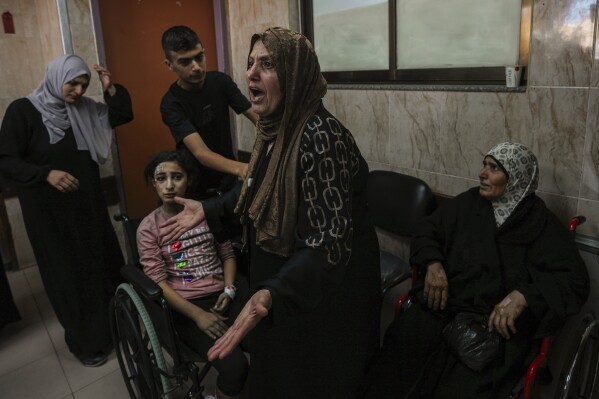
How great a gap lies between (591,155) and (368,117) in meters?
1.11

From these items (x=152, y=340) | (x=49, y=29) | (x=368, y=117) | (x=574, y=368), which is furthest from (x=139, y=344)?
(x=49, y=29)

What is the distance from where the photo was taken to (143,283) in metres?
1.59

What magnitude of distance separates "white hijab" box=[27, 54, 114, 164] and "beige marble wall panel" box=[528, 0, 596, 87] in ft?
6.54

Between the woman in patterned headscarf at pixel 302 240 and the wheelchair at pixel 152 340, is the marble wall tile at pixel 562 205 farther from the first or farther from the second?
the wheelchair at pixel 152 340

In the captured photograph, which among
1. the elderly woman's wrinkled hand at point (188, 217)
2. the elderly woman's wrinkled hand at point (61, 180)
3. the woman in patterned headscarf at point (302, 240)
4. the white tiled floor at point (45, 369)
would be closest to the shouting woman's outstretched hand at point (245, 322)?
the woman in patterned headscarf at point (302, 240)

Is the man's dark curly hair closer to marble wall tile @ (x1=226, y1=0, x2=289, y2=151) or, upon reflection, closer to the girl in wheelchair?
the girl in wheelchair

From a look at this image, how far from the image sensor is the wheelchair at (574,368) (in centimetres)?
148

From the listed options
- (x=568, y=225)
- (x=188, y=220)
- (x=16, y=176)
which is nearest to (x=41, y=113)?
(x=16, y=176)

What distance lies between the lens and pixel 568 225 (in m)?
1.74

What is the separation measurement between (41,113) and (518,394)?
230 centimetres

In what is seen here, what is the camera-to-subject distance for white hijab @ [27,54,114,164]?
2.18 metres

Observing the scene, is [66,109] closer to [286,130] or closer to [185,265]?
[185,265]

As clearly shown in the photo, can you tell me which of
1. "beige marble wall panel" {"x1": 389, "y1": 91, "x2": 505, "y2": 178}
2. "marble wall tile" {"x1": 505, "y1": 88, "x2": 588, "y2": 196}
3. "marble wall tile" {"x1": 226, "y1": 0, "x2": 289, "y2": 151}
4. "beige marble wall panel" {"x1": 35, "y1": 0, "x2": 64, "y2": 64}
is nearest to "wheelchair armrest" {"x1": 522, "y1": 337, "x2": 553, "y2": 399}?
"marble wall tile" {"x1": 505, "y1": 88, "x2": 588, "y2": 196}

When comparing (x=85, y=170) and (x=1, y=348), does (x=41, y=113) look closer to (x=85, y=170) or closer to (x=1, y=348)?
(x=85, y=170)
